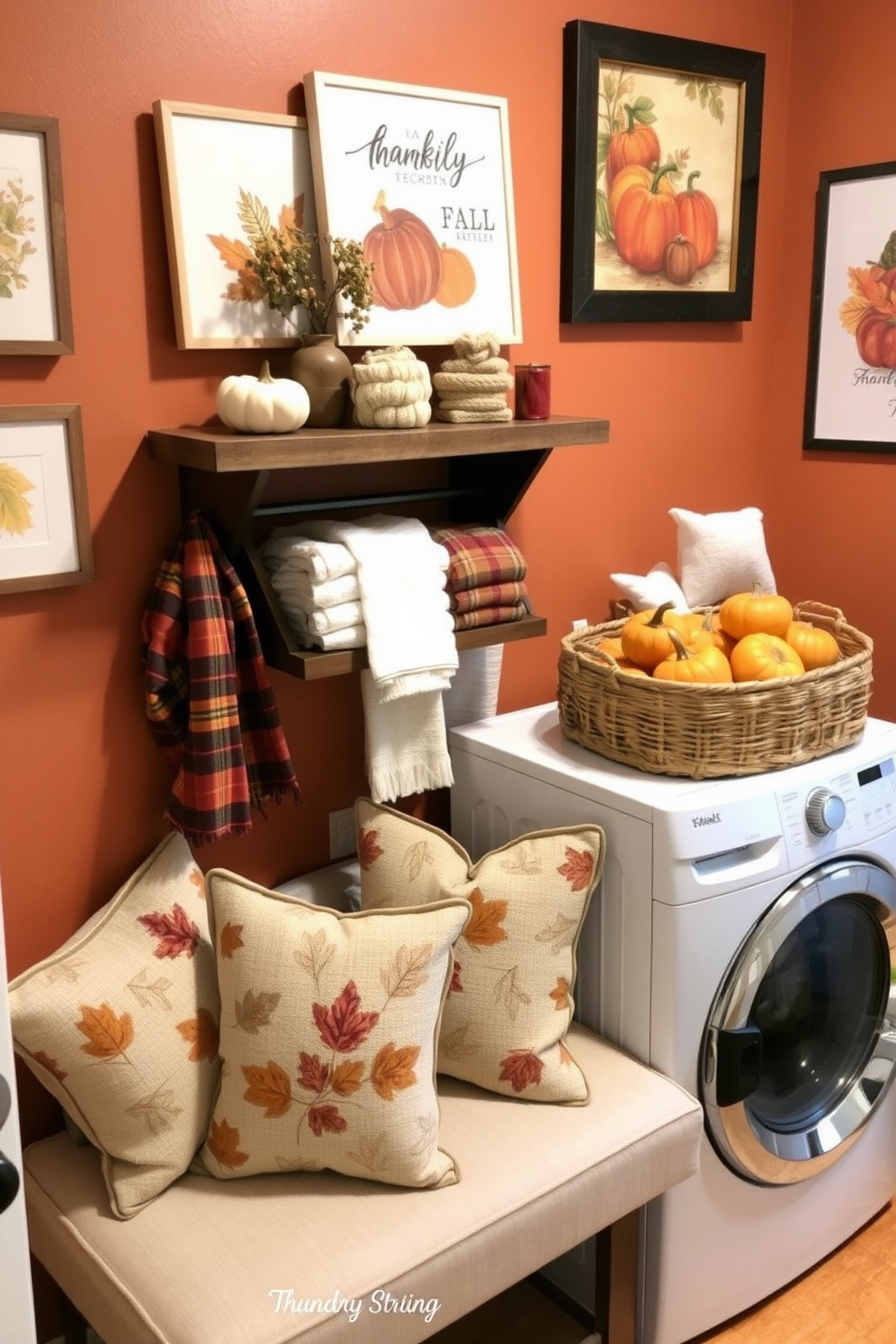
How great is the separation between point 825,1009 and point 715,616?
755 millimetres

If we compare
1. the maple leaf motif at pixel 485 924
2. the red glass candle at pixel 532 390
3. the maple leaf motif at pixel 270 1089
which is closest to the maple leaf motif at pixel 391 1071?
the maple leaf motif at pixel 270 1089

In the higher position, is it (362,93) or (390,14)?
(390,14)

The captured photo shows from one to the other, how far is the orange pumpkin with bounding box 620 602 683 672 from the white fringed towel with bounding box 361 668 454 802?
0.33m

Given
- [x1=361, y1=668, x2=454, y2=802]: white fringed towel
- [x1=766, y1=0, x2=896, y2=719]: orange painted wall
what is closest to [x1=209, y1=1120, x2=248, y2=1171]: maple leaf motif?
[x1=361, y1=668, x2=454, y2=802]: white fringed towel

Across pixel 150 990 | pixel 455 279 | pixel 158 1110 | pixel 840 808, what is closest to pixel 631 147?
pixel 455 279

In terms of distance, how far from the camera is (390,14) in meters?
1.93

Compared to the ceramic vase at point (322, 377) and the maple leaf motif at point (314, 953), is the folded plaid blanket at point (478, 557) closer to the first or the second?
the ceramic vase at point (322, 377)

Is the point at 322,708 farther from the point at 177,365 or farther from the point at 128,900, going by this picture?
the point at 177,365

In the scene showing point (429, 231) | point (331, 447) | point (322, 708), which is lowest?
point (322, 708)

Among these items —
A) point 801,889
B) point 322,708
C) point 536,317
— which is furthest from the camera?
point 536,317

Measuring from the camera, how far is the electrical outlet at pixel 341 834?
7.05 feet

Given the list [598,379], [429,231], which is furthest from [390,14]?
[598,379]

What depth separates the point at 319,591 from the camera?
1.78 metres

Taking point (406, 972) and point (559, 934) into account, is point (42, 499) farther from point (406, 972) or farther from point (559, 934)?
point (559, 934)
